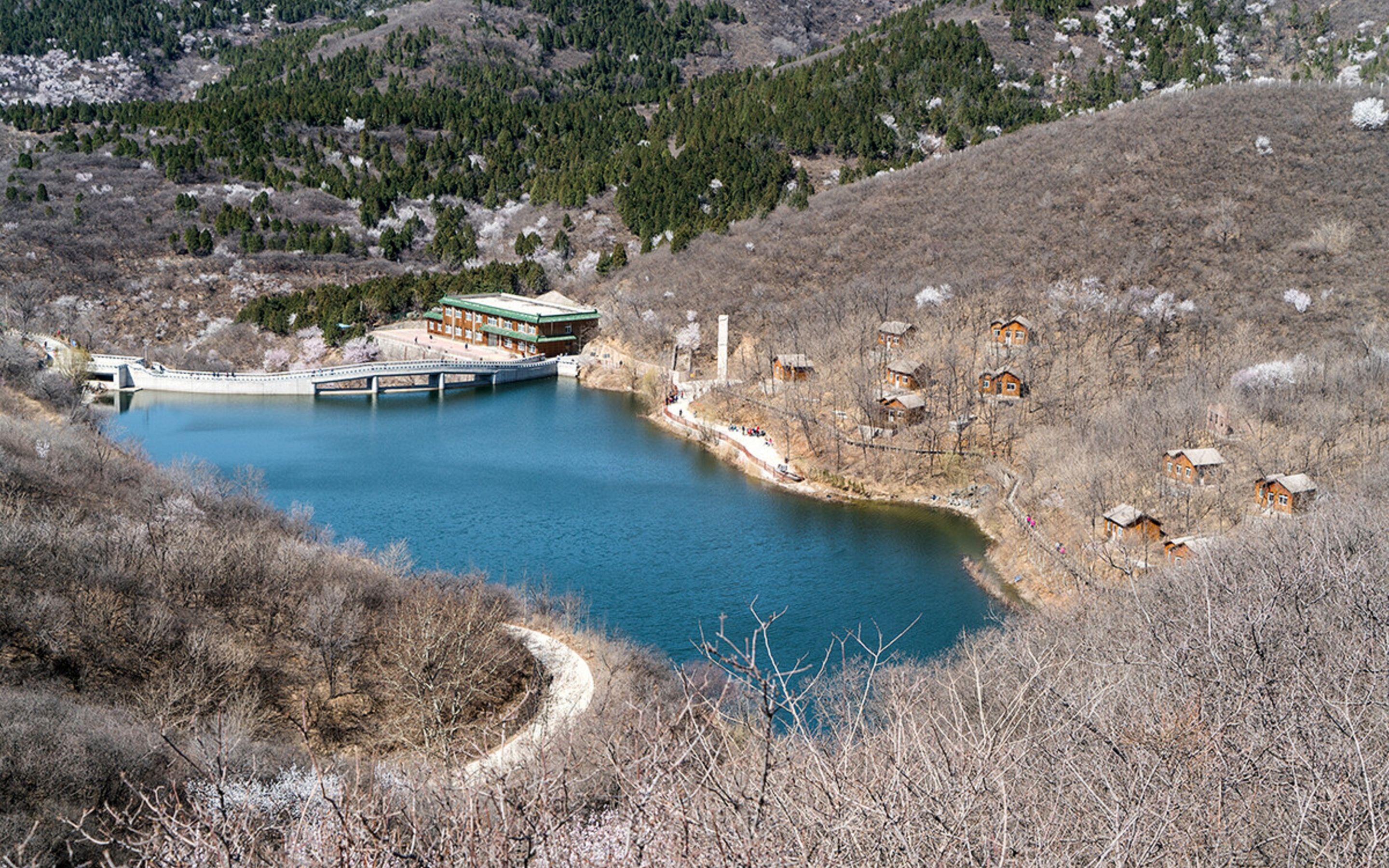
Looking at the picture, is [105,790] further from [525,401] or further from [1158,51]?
[1158,51]

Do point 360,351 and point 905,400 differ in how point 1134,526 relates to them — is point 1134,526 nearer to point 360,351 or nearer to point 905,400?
point 905,400

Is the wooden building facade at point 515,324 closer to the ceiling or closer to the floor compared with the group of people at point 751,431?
closer to the ceiling

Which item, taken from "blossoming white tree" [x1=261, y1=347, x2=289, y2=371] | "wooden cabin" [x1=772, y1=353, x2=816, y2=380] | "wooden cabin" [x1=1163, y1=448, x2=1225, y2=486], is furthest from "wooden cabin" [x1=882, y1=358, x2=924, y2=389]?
"blossoming white tree" [x1=261, y1=347, x2=289, y2=371]

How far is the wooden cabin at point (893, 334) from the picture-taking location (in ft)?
154

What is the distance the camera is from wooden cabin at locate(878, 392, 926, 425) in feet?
135

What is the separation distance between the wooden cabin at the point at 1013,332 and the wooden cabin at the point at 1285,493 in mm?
15011

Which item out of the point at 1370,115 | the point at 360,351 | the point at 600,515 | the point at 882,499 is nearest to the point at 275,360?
the point at 360,351

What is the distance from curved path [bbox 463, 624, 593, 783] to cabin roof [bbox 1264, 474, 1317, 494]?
689 inches

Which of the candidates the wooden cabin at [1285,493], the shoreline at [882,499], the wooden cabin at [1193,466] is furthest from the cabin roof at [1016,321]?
the wooden cabin at [1285,493]

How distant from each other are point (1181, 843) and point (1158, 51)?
74973 millimetres

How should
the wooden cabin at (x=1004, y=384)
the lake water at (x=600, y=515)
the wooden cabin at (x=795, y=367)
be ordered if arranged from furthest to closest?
the wooden cabin at (x=795, y=367) < the wooden cabin at (x=1004, y=384) < the lake water at (x=600, y=515)

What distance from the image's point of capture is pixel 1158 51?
246ft

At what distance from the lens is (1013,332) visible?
45344 mm

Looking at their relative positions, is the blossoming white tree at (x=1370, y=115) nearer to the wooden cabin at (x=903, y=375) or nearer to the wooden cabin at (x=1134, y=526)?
the wooden cabin at (x=903, y=375)
